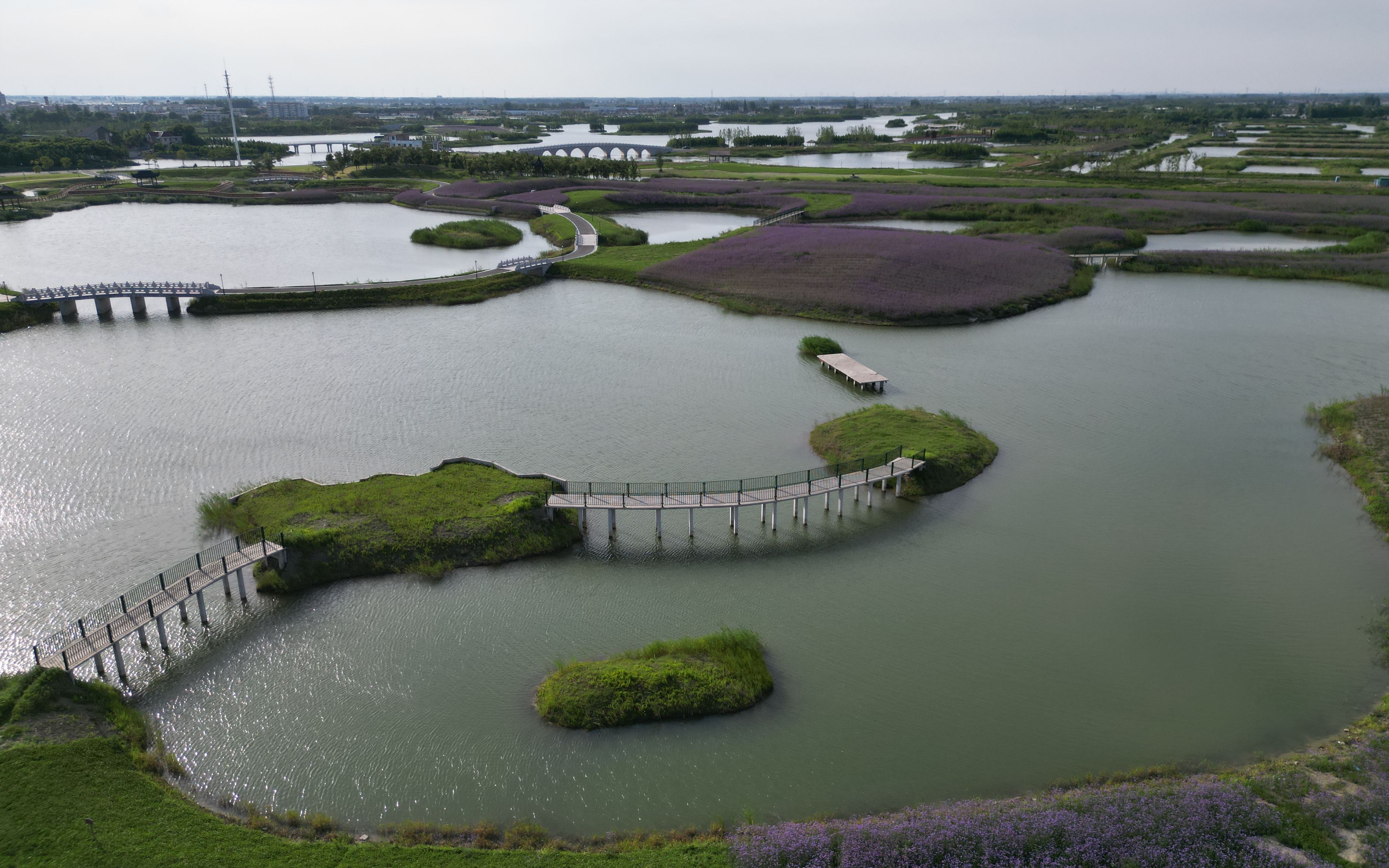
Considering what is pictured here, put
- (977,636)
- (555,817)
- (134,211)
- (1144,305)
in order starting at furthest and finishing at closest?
(134,211)
(1144,305)
(977,636)
(555,817)

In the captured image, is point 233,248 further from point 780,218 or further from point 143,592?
point 143,592

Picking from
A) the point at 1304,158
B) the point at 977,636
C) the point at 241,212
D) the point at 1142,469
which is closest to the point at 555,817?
the point at 977,636

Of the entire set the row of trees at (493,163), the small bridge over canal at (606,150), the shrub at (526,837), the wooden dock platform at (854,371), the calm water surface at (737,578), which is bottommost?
the shrub at (526,837)

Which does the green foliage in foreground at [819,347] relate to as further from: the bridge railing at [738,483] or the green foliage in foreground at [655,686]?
the green foliage in foreground at [655,686]

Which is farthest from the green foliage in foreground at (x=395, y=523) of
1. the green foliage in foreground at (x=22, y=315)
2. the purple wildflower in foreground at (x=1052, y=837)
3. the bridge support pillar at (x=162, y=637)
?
the green foliage in foreground at (x=22, y=315)

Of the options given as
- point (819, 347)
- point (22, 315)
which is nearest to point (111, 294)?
point (22, 315)

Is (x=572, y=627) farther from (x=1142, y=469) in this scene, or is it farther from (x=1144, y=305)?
(x=1144, y=305)
